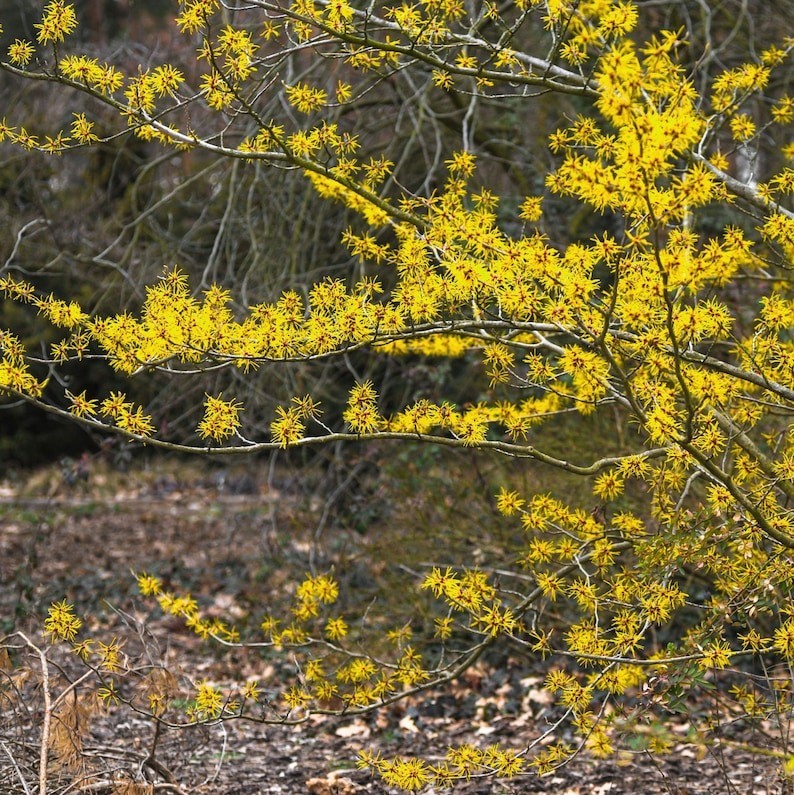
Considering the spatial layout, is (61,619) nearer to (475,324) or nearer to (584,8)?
(475,324)

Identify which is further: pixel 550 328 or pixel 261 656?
pixel 261 656

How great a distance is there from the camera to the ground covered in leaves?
4258 mm

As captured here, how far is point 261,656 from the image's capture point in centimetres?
637

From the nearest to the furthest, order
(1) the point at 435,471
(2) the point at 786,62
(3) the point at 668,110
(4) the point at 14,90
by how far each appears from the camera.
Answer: (3) the point at 668,110 < (1) the point at 435,471 < (2) the point at 786,62 < (4) the point at 14,90

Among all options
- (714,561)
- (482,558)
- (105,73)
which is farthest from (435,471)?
(105,73)

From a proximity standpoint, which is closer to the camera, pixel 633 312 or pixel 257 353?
pixel 633 312

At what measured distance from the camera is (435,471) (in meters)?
6.42

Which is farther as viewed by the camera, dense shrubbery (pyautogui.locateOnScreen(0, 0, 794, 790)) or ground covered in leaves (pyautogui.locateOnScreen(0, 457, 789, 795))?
ground covered in leaves (pyautogui.locateOnScreen(0, 457, 789, 795))

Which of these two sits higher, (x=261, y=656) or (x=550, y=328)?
(x=550, y=328)

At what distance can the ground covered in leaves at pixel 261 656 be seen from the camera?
4258 mm

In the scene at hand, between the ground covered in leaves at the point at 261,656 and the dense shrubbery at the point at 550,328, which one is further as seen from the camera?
the ground covered in leaves at the point at 261,656

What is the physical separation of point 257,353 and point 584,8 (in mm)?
1390

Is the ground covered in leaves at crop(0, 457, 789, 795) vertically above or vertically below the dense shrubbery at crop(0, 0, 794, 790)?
below

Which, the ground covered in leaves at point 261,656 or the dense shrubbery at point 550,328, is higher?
the dense shrubbery at point 550,328
